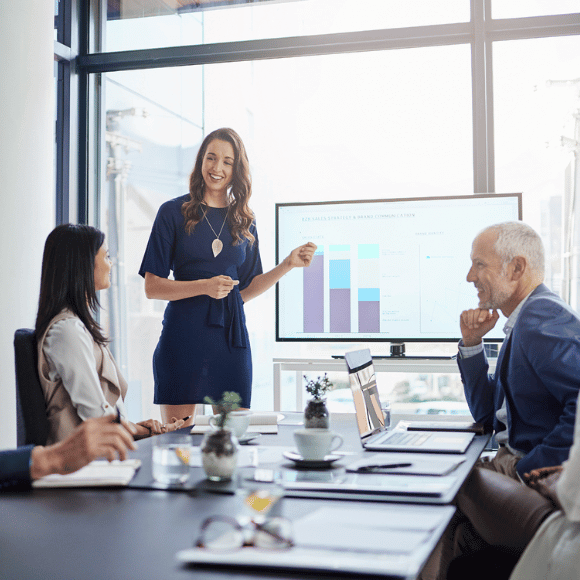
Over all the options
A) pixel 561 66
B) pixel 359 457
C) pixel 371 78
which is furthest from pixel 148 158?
pixel 359 457

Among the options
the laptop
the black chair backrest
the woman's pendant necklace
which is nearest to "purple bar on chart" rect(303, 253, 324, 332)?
the woman's pendant necklace

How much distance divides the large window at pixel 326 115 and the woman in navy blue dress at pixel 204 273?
35.2 inches

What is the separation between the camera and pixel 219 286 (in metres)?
2.87

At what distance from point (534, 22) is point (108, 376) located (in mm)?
2953

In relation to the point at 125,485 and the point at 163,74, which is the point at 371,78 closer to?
the point at 163,74

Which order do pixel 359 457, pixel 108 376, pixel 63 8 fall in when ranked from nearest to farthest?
pixel 359 457 < pixel 108 376 < pixel 63 8

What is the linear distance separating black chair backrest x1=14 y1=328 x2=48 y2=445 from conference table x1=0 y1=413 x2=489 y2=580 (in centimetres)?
56

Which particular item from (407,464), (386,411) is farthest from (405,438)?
(407,464)

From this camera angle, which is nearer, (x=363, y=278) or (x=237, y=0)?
(x=363, y=278)

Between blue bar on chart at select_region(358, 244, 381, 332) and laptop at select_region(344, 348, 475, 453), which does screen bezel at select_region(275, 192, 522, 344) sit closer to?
blue bar on chart at select_region(358, 244, 381, 332)

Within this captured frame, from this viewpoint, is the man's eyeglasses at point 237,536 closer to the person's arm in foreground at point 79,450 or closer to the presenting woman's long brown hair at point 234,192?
the person's arm in foreground at point 79,450

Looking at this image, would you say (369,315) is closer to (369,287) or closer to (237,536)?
(369,287)

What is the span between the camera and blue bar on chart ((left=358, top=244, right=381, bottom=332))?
360cm

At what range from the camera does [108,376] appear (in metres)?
2.08
